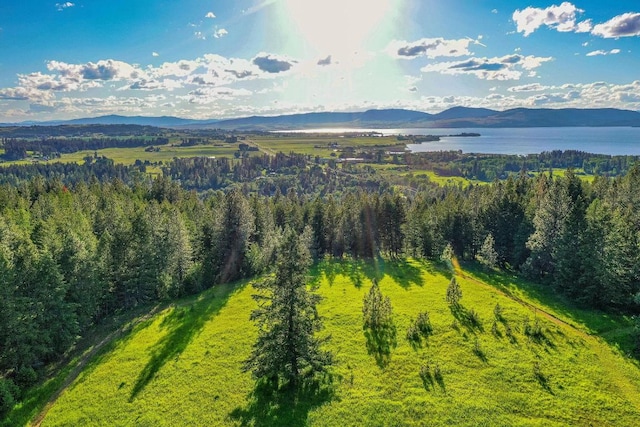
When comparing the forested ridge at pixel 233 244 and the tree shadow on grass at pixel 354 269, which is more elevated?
the forested ridge at pixel 233 244

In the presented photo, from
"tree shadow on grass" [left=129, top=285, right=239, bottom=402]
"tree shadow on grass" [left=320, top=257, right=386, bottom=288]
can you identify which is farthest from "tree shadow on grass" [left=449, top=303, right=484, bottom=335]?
"tree shadow on grass" [left=129, top=285, right=239, bottom=402]

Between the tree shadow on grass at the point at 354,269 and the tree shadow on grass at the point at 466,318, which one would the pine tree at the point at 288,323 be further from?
the tree shadow on grass at the point at 354,269

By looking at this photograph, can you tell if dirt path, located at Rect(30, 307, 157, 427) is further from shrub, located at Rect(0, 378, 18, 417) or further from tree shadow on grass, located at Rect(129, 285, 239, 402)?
tree shadow on grass, located at Rect(129, 285, 239, 402)

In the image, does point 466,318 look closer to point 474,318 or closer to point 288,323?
point 474,318

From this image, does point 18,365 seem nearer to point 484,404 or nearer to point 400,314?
point 400,314

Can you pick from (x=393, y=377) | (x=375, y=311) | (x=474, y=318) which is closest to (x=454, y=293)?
(x=474, y=318)

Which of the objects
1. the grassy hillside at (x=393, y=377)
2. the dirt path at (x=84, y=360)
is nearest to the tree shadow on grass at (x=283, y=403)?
the grassy hillside at (x=393, y=377)
